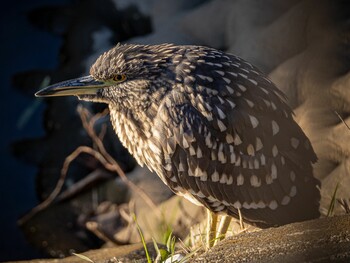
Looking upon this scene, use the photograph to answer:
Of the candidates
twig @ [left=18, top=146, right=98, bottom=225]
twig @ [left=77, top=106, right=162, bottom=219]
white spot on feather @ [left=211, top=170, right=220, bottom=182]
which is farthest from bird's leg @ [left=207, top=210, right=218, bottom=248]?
twig @ [left=18, top=146, right=98, bottom=225]

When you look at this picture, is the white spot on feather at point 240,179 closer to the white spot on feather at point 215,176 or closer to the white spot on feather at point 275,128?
the white spot on feather at point 215,176

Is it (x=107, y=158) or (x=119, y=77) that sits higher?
(x=119, y=77)

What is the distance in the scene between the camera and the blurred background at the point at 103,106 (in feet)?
18.9

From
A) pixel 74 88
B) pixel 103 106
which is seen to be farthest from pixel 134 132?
pixel 103 106

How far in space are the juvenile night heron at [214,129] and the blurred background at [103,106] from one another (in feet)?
1.56

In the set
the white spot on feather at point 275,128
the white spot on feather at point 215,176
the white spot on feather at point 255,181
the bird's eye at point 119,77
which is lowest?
the white spot on feather at point 255,181

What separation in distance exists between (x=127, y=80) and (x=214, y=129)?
645 mm

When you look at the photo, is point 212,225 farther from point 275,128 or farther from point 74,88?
point 74,88

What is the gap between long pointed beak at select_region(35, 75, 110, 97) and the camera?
480 cm

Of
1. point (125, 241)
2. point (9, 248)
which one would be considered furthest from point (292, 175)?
point (9, 248)

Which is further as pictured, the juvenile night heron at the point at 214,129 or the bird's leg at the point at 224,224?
the bird's leg at the point at 224,224

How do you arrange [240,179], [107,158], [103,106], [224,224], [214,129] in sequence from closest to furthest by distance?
[214,129] < [240,179] < [224,224] < [107,158] < [103,106]

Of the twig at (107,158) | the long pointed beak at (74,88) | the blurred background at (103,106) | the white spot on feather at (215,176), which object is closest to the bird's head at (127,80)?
the long pointed beak at (74,88)

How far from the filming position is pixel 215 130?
4574 mm
